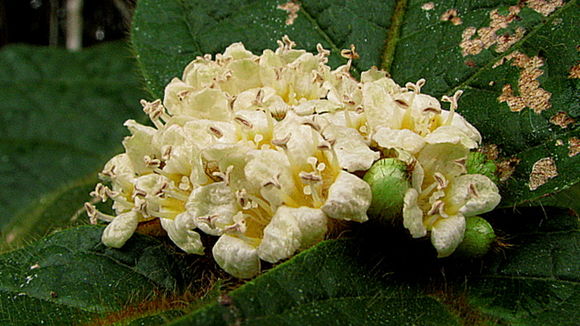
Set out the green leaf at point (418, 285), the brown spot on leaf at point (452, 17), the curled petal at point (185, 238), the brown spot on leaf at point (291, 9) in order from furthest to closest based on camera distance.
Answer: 1. the brown spot on leaf at point (291, 9)
2. the brown spot on leaf at point (452, 17)
3. the curled petal at point (185, 238)
4. the green leaf at point (418, 285)

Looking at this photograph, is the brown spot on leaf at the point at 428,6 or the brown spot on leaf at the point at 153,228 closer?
the brown spot on leaf at the point at 153,228

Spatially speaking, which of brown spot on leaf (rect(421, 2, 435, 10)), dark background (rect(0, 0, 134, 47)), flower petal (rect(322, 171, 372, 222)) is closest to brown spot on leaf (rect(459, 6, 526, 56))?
brown spot on leaf (rect(421, 2, 435, 10))

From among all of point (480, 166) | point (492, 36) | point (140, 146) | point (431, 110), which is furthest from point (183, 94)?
point (492, 36)

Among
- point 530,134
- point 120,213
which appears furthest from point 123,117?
point 530,134

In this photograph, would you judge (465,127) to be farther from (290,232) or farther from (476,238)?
(290,232)

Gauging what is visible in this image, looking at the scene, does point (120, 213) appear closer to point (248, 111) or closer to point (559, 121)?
point (248, 111)

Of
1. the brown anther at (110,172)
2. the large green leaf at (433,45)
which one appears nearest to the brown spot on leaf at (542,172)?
the large green leaf at (433,45)

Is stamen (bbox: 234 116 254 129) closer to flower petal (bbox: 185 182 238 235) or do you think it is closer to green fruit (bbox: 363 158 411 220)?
flower petal (bbox: 185 182 238 235)

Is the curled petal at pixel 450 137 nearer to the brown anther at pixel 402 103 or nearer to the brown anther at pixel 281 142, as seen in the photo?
the brown anther at pixel 402 103
